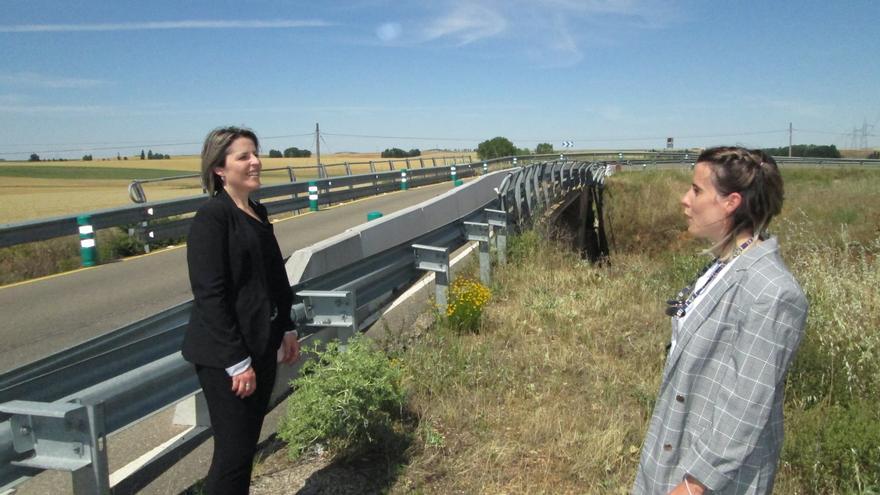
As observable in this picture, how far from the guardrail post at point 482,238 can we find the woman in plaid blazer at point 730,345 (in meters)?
5.72

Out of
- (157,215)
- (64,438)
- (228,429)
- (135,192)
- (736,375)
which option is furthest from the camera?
(135,192)

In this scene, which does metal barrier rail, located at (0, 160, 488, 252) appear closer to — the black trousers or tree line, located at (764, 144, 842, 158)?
the black trousers

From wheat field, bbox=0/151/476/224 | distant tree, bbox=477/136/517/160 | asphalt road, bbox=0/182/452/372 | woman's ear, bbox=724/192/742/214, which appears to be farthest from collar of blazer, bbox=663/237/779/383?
distant tree, bbox=477/136/517/160

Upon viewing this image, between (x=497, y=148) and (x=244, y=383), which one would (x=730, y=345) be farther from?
(x=497, y=148)

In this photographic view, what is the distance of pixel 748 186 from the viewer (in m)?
2.17

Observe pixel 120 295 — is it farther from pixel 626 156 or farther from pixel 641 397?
pixel 626 156

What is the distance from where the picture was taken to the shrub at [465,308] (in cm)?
601

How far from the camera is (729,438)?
2.05m

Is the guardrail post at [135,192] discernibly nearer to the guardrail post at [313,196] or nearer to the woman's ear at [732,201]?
the guardrail post at [313,196]

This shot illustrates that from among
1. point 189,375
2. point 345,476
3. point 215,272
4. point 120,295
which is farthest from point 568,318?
point 120,295

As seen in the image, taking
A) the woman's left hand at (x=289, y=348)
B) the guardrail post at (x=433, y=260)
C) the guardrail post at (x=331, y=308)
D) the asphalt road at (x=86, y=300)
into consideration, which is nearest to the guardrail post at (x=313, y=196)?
the asphalt road at (x=86, y=300)

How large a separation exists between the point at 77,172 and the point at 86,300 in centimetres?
7829

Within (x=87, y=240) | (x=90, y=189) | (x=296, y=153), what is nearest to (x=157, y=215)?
(x=87, y=240)

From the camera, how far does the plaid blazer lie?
200 centimetres
